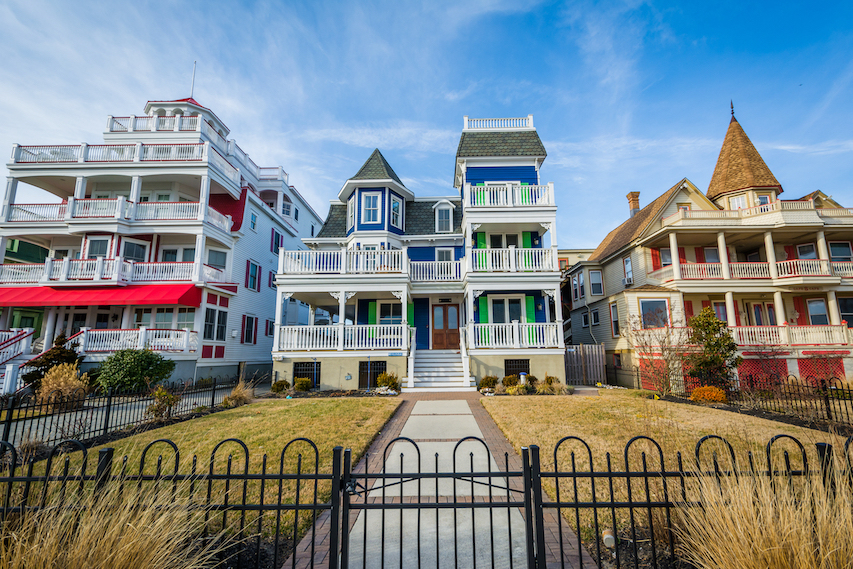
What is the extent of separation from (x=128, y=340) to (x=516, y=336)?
705 inches

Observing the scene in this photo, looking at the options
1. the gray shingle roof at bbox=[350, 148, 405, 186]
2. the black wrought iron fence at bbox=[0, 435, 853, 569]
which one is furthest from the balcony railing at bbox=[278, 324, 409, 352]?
the black wrought iron fence at bbox=[0, 435, 853, 569]

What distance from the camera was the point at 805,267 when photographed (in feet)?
66.9

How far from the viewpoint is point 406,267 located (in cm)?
1792

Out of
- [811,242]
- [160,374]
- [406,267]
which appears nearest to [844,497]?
[406,267]

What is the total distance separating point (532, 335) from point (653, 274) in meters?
10.2

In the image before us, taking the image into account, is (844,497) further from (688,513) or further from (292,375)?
(292,375)

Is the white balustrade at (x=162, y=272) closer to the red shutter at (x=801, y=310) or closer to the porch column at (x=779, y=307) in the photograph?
the porch column at (x=779, y=307)

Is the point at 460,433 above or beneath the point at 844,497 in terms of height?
beneath

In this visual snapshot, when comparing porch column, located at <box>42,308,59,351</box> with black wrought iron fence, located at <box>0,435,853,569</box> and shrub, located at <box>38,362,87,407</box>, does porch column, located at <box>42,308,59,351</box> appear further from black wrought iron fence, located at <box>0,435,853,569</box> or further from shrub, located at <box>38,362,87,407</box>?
black wrought iron fence, located at <box>0,435,853,569</box>

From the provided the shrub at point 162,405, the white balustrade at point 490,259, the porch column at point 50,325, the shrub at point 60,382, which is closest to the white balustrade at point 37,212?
the porch column at point 50,325

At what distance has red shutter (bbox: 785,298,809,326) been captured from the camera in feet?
69.6

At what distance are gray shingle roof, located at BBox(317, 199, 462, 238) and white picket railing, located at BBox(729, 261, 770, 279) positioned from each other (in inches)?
603

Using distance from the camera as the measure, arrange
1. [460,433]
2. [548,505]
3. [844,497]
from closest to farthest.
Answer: [844,497]
[548,505]
[460,433]

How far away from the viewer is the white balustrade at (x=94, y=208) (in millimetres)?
20047
